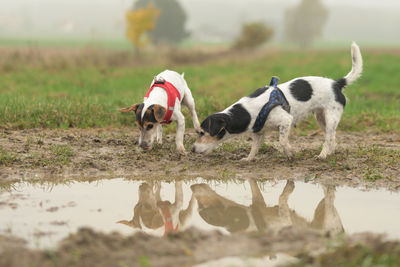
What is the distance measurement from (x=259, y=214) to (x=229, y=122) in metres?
2.00

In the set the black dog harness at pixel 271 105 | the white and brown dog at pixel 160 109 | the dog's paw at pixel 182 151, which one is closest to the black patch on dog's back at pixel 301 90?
the black dog harness at pixel 271 105

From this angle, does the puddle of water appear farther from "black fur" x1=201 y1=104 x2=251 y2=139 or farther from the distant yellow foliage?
the distant yellow foliage

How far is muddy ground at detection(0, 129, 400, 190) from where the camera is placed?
6.57 metres

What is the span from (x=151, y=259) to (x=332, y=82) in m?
5.06

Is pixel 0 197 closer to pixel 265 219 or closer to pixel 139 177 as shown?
pixel 139 177

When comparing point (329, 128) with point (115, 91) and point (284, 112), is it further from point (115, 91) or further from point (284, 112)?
point (115, 91)

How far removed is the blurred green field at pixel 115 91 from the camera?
9.72 metres

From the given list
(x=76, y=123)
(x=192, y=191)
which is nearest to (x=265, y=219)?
(x=192, y=191)

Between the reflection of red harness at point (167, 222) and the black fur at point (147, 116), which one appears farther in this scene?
the black fur at point (147, 116)

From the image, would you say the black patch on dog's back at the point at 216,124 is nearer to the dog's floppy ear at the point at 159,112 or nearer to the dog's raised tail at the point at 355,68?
the dog's floppy ear at the point at 159,112

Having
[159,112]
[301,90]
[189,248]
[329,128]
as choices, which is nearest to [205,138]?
[159,112]

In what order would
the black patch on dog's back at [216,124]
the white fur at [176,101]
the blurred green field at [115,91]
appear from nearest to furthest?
1. the black patch on dog's back at [216,124]
2. the white fur at [176,101]
3. the blurred green field at [115,91]

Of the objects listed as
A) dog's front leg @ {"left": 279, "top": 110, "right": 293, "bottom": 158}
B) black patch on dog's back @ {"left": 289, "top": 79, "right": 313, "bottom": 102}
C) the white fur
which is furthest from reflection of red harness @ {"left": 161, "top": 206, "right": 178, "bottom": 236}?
black patch on dog's back @ {"left": 289, "top": 79, "right": 313, "bottom": 102}

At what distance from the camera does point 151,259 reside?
3.60 metres
